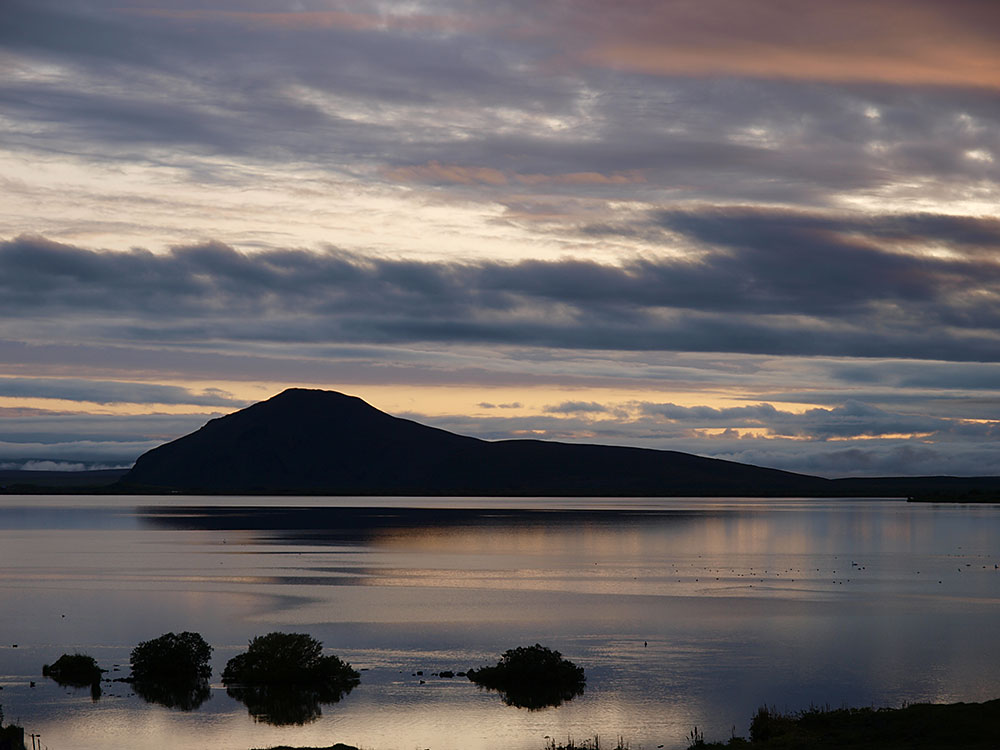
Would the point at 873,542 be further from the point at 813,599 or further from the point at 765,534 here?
the point at 813,599

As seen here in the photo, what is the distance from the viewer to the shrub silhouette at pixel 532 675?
44375mm

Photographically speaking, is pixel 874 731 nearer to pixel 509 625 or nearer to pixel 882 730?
pixel 882 730

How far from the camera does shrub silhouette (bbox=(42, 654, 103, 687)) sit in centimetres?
4556

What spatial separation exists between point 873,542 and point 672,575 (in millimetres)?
51606

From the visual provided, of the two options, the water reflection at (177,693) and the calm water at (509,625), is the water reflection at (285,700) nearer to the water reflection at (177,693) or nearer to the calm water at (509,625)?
the calm water at (509,625)

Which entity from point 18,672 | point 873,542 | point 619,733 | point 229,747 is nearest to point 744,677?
point 619,733

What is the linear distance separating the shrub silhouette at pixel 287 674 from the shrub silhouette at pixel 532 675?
5.31 metres

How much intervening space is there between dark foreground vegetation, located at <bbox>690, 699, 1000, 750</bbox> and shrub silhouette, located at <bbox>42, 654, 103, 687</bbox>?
24.0m

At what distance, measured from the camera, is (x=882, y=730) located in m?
32.3

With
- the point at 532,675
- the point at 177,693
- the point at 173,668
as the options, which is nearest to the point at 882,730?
the point at 532,675

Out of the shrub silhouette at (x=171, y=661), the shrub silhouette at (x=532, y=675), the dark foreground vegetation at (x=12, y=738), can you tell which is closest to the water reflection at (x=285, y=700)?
the shrub silhouette at (x=171, y=661)

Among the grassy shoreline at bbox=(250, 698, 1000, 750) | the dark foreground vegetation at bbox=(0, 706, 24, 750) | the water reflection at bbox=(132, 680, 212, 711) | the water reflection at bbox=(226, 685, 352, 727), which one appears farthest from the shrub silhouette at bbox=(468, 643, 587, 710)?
the dark foreground vegetation at bbox=(0, 706, 24, 750)

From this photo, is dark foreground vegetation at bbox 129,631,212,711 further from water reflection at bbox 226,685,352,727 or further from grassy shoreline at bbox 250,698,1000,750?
grassy shoreline at bbox 250,698,1000,750

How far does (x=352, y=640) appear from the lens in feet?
184
